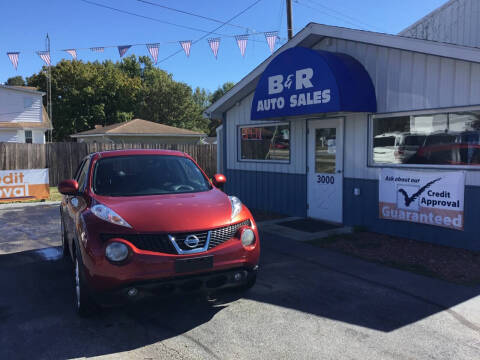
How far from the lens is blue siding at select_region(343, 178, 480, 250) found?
6555 mm

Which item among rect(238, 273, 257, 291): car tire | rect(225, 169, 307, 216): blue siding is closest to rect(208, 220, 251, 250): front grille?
rect(238, 273, 257, 291): car tire

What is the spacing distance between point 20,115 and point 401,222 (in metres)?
29.7

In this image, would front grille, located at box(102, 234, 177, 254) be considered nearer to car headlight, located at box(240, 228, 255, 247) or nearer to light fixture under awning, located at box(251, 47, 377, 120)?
car headlight, located at box(240, 228, 255, 247)

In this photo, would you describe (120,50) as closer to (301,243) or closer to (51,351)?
(301,243)

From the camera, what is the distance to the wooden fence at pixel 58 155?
49.1 ft

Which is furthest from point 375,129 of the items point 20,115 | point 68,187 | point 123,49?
point 20,115

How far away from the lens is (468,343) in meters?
3.67

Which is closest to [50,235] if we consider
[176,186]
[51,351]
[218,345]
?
[176,186]

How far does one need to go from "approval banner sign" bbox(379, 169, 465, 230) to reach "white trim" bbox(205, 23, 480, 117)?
196cm

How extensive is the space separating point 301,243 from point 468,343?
3856 millimetres

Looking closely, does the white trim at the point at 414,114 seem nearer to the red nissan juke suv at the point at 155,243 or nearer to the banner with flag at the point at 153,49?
the red nissan juke suv at the point at 155,243

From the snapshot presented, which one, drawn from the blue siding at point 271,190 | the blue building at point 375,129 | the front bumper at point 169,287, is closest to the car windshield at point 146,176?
the front bumper at point 169,287

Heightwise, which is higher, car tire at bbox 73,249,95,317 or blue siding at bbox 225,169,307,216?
blue siding at bbox 225,169,307,216

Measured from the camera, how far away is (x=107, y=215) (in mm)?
3893
